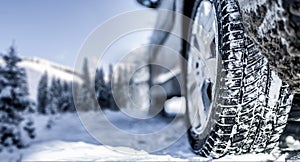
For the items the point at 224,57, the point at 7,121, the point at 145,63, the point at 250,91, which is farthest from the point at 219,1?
the point at 7,121

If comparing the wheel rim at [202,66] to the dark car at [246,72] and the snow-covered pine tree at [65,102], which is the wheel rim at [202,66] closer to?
the dark car at [246,72]

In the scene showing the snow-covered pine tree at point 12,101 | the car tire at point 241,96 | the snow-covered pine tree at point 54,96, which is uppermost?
the car tire at point 241,96

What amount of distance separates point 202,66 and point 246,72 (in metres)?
0.59

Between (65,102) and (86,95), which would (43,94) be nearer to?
(65,102)

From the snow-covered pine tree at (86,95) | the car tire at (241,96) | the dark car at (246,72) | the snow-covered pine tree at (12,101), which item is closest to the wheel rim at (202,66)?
the dark car at (246,72)

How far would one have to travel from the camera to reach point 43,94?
64.6 ft

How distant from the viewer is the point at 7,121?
5359 mm

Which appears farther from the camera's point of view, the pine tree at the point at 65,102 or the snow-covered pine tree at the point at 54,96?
the snow-covered pine tree at the point at 54,96

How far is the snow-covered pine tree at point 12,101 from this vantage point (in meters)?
5.06

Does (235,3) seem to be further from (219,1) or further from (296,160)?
(296,160)

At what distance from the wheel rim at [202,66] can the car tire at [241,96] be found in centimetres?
11

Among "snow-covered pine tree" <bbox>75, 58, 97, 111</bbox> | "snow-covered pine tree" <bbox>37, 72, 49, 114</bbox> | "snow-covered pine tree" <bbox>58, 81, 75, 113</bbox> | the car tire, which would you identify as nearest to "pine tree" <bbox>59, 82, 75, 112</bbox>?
"snow-covered pine tree" <bbox>58, 81, 75, 113</bbox>

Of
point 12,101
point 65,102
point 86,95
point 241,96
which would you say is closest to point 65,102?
point 65,102

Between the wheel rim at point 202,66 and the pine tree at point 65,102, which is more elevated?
the wheel rim at point 202,66
